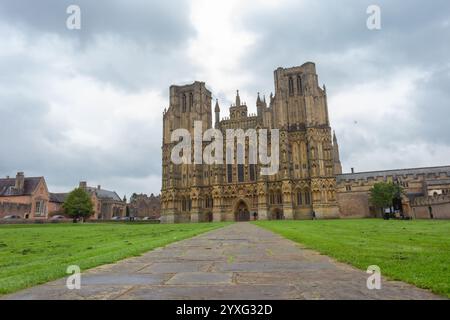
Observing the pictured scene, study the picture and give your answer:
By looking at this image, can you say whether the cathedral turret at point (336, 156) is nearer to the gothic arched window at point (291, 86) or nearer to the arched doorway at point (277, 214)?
the gothic arched window at point (291, 86)

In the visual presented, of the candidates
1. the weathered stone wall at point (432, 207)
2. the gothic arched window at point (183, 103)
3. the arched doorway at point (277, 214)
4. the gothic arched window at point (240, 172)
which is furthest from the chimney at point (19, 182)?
the weathered stone wall at point (432, 207)

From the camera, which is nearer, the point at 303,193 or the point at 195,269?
the point at 195,269

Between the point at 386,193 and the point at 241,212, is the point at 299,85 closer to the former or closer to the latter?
the point at 386,193

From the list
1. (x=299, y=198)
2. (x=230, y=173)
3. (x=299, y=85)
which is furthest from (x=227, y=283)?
(x=299, y=85)

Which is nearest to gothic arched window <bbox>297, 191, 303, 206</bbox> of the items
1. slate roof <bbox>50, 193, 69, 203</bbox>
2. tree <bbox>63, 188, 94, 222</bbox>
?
tree <bbox>63, 188, 94, 222</bbox>

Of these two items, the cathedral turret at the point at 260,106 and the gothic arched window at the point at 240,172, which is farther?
the cathedral turret at the point at 260,106

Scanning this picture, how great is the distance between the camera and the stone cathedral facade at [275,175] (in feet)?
191

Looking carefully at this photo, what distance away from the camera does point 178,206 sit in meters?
65.1

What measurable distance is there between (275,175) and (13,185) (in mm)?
55804

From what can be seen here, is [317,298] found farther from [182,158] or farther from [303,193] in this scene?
[182,158]

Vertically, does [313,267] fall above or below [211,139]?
below
